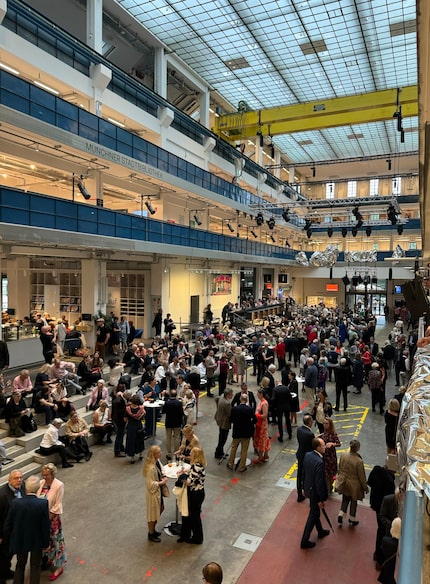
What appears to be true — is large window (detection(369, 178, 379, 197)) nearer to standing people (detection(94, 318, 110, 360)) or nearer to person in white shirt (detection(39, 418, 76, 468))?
standing people (detection(94, 318, 110, 360))

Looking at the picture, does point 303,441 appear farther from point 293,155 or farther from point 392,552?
point 293,155

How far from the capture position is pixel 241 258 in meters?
25.1

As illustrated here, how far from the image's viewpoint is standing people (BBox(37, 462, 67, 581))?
5.13m

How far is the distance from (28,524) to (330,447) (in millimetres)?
4537

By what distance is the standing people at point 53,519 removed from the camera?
5.13m

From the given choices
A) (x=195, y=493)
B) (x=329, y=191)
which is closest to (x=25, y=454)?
(x=195, y=493)

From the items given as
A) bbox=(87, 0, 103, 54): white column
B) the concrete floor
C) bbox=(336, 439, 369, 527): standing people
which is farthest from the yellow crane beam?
bbox=(336, 439, 369, 527): standing people

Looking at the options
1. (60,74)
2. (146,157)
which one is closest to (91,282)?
(146,157)

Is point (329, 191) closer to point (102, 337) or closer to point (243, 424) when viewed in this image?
point (102, 337)

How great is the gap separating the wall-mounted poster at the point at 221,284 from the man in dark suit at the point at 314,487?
19.2 meters

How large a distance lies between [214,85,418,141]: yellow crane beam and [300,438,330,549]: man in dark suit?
19.4 m

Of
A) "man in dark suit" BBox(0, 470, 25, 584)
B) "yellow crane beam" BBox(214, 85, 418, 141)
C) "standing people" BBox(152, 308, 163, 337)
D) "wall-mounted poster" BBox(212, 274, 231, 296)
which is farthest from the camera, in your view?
"wall-mounted poster" BBox(212, 274, 231, 296)

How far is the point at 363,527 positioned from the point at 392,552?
1923mm

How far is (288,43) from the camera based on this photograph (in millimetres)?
18547
